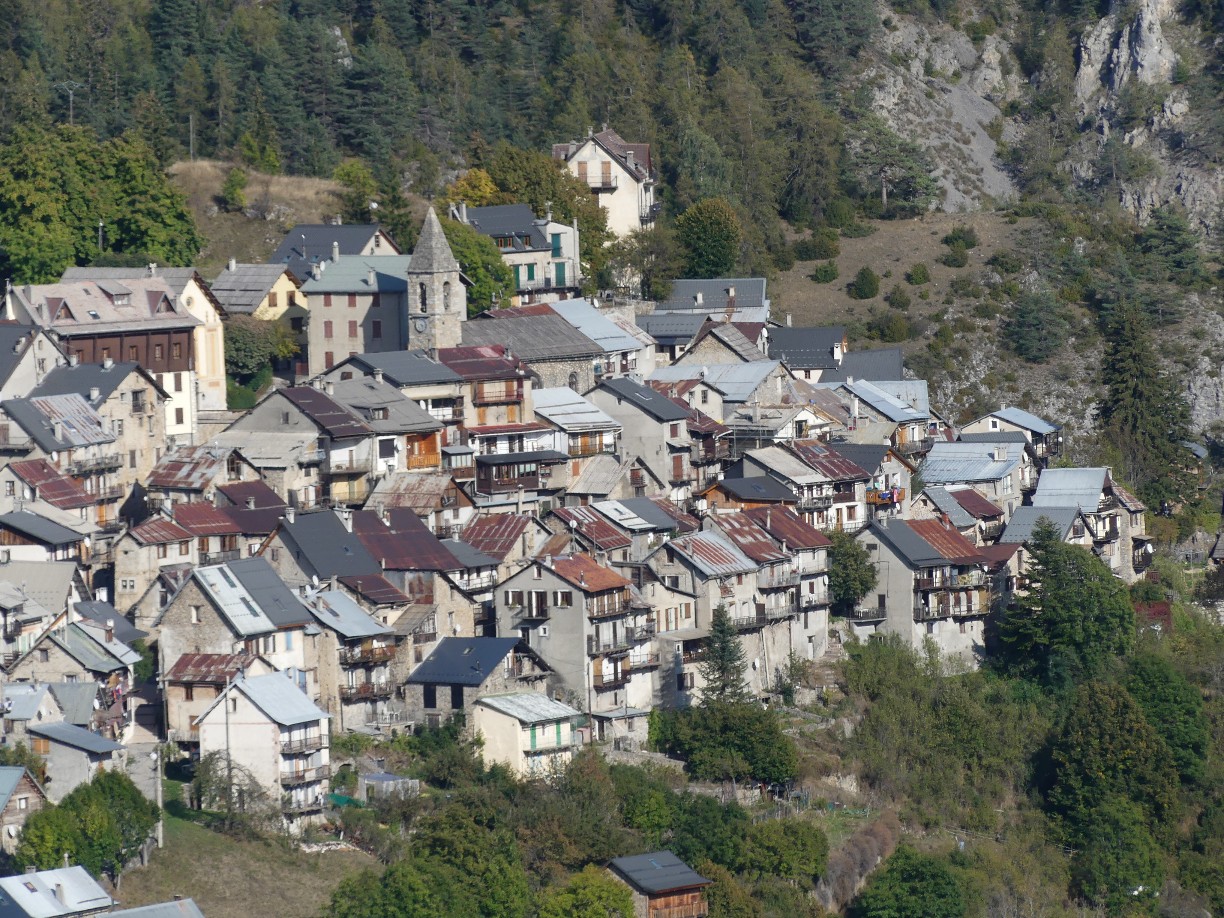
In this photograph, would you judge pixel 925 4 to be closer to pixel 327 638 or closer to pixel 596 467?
pixel 596 467

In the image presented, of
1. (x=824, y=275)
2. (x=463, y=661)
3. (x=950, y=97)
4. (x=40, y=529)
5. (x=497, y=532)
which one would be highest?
(x=950, y=97)

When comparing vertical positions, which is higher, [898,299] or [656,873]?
[898,299]

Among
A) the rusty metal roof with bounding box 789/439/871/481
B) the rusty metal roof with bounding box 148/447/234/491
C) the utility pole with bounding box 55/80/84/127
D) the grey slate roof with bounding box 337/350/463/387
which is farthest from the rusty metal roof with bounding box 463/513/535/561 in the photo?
the utility pole with bounding box 55/80/84/127

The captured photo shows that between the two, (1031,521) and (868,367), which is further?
(868,367)

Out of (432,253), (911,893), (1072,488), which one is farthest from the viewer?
(1072,488)

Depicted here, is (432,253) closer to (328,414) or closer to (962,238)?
(328,414)

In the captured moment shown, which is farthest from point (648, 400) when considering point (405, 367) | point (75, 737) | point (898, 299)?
point (898, 299)

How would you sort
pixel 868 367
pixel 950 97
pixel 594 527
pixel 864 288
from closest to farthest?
pixel 594 527
pixel 868 367
pixel 864 288
pixel 950 97
